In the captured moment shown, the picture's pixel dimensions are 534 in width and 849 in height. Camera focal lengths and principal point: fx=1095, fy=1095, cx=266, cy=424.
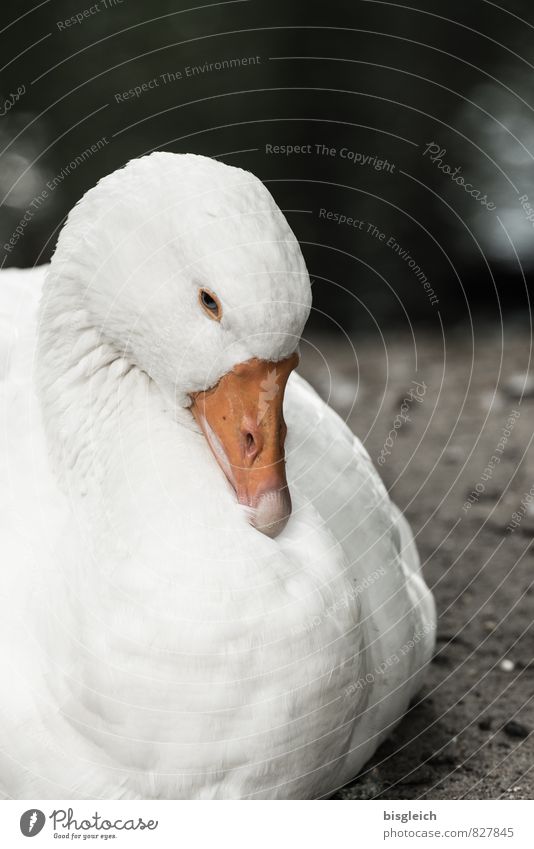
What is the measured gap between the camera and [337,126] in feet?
11.4

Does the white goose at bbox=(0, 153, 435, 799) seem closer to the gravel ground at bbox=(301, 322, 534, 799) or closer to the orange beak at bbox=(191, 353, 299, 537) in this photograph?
the orange beak at bbox=(191, 353, 299, 537)

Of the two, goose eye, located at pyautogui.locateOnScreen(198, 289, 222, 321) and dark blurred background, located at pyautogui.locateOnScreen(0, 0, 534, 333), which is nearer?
goose eye, located at pyautogui.locateOnScreen(198, 289, 222, 321)

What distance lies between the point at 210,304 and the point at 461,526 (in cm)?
137

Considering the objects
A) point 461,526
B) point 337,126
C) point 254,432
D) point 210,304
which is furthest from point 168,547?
point 337,126

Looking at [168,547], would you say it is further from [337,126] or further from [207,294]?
[337,126]

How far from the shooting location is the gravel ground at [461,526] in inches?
72.5

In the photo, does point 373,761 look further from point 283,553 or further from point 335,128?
point 335,128

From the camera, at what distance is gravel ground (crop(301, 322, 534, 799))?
1842mm

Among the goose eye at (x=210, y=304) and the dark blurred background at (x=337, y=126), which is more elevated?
the dark blurred background at (x=337, y=126)

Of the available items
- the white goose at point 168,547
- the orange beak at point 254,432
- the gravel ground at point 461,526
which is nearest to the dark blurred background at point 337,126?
the gravel ground at point 461,526
